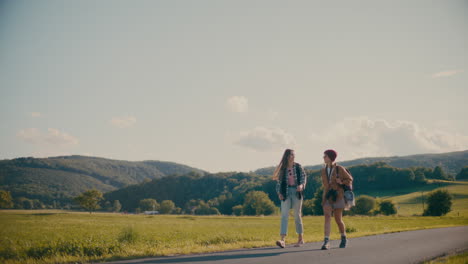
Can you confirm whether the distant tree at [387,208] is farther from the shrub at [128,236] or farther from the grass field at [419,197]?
the shrub at [128,236]

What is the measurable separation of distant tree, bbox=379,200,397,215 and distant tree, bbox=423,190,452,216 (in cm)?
1129

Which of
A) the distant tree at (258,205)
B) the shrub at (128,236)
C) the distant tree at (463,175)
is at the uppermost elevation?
the distant tree at (463,175)

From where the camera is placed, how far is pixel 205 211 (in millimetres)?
152250

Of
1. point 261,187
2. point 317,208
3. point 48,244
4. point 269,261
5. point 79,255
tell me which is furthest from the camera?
point 261,187

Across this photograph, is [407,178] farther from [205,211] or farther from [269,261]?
[269,261]

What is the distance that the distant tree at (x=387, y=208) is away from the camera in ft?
292

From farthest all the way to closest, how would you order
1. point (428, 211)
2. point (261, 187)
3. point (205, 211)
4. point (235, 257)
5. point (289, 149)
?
1. point (261, 187)
2. point (205, 211)
3. point (428, 211)
4. point (289, 149)
5. point (235, 257)

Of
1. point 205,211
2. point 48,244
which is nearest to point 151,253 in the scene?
point 48,244

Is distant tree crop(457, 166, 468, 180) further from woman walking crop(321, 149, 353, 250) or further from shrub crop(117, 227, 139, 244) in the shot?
shrub crop(117, 227, 139, 244)

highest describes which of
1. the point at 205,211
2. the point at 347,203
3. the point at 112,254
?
the point at 347,203

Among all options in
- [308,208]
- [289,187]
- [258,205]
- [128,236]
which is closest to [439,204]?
[308,208]

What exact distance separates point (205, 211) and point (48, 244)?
482 feet

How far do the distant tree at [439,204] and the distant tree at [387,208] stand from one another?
11295 millimetres

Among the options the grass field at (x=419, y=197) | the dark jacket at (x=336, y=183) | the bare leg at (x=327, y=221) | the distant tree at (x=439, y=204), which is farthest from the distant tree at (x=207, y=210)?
the dark jacket at (x=336, y=183)
